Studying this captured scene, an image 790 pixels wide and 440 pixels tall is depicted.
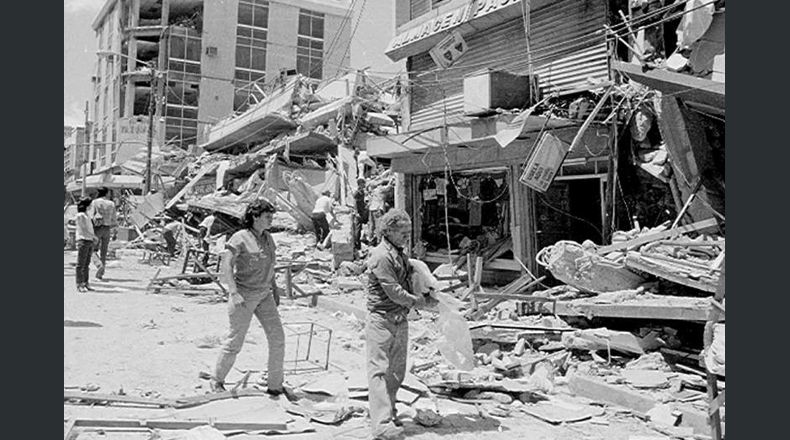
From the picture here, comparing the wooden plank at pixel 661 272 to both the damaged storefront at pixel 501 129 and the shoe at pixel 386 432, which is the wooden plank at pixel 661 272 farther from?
the shoe at pixel 386 432

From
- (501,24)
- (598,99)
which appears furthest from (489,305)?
(501,24)

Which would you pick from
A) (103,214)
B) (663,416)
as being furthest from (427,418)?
(103,214)

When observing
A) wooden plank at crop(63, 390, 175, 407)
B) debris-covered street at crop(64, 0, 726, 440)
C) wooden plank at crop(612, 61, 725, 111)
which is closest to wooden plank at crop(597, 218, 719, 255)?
debris-covered street at crop(64, 0, 726, 440)

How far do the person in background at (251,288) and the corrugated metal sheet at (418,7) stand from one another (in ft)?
35.1

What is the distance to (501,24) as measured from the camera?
13242 millimetres

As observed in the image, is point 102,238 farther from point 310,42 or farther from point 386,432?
point 310,42

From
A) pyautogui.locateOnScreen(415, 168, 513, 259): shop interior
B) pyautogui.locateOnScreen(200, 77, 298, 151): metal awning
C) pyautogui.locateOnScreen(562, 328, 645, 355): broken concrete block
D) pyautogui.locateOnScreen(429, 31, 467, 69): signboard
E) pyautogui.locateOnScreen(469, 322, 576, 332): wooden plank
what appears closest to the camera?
pyautogui.locateOnScreen(562, 328, 645, 355): broken concrete block

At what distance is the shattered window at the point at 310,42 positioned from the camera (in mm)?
48125

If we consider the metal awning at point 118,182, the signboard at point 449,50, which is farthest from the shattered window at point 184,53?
the signboard at point 449,50

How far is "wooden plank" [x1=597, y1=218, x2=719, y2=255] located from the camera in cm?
866

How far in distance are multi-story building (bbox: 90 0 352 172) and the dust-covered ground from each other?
A: 112 ft

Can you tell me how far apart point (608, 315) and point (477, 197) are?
319 inches

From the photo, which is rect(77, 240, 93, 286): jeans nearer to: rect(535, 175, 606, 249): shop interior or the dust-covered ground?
the dust-covered ground

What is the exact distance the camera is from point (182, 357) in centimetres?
755
